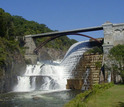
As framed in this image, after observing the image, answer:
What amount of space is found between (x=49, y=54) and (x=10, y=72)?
33.2 metres

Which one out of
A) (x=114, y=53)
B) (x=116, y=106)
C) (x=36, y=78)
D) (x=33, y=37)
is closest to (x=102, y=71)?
(x=114, y=53)

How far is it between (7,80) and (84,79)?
511 inches

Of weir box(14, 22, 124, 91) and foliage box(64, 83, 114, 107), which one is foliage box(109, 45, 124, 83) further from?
foliage box(64, 83, 114, 107)

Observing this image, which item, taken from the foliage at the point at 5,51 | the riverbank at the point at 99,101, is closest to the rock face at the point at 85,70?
the foliage at the point at 5,51

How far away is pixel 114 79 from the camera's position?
96.7 ft

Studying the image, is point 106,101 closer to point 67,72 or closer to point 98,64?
point 98,64

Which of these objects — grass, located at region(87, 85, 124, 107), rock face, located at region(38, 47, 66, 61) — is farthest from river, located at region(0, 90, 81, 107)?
rock face, located at region(38, 47, 66, 61)

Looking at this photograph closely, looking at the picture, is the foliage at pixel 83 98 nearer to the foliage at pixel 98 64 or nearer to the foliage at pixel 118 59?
the foliage at pixel 118 59

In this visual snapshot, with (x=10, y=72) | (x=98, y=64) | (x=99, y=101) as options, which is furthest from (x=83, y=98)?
(x=10, y=72)

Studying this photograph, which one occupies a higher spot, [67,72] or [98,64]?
[98,64]

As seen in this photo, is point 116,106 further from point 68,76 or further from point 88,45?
point 88,45

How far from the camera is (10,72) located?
29.6 metres

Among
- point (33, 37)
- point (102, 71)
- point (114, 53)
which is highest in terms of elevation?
point (33, 37)

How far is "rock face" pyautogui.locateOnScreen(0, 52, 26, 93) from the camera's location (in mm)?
26500
